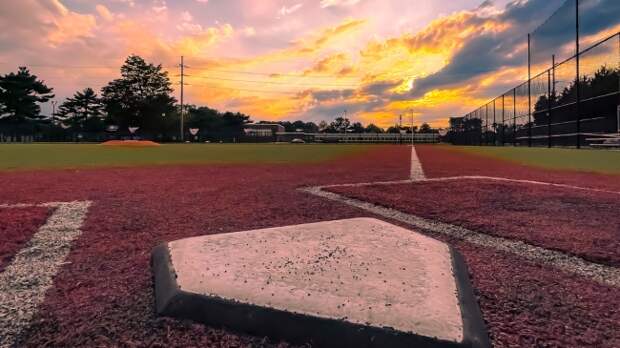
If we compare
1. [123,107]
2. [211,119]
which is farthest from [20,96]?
[211,119]

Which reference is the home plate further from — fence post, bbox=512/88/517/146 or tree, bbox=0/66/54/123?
tree, bbox=0/66/54/123

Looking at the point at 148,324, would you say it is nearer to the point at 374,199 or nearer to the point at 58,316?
the point at 58,316

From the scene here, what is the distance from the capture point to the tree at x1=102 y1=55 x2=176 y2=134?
53969mm

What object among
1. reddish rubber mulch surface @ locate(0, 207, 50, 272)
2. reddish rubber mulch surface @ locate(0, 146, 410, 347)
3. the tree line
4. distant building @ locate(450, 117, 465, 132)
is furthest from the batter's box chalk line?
the tree line

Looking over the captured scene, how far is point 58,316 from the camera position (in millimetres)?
1262

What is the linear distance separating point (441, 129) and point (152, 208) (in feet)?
205

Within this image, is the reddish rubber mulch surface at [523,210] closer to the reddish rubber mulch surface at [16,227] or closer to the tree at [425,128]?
the reddish rubber mulch surface at [16,227]

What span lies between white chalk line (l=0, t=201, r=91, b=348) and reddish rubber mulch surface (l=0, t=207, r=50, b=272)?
38 millimetres

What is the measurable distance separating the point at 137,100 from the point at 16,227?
58433 millimetres

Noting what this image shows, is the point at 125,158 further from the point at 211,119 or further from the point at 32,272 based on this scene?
the point at 211,119

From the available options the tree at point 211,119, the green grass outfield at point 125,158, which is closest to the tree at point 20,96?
the tree at point 211,119

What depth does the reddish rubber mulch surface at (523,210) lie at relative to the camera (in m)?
2.22

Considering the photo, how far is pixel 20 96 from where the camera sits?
5088 centimetres

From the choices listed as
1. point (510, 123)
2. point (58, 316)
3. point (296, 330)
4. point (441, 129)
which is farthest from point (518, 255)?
point (441, 129)
